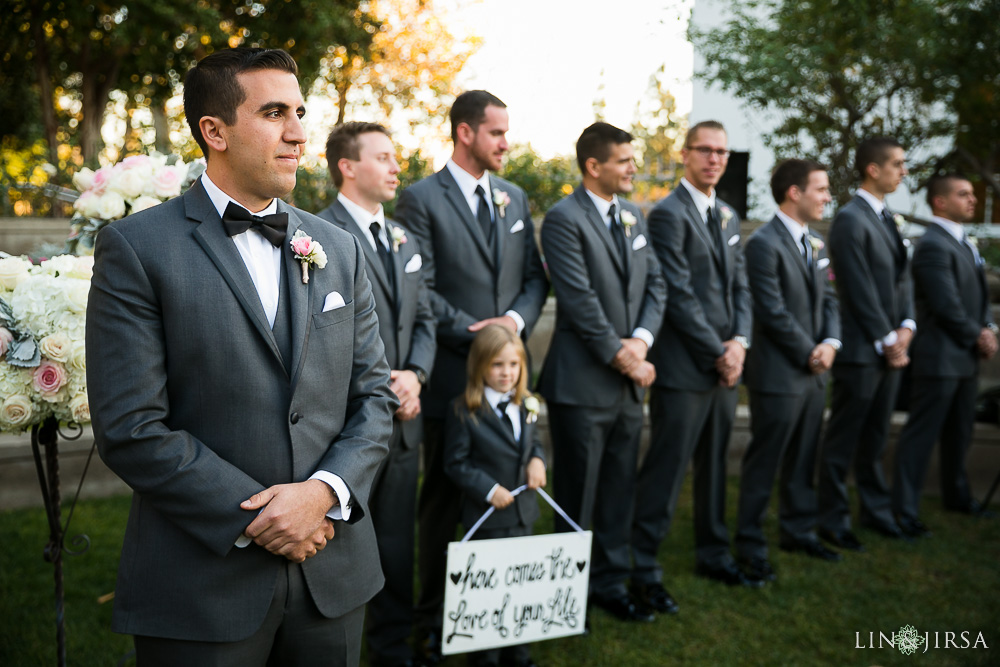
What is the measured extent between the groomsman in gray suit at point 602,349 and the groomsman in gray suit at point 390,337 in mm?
874

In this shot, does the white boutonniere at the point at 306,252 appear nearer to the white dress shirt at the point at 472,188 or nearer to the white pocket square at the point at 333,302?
the white pocket square at the point at 333,302

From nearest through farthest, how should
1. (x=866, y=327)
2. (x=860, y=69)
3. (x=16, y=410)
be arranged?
(x=16, y=410), (x=866, y=327), (x=860, y=69)

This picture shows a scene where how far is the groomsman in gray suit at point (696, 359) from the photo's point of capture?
15.9 ft

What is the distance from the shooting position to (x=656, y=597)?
15.3ft

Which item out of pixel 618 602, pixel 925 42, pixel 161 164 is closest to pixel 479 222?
pixel 161 164

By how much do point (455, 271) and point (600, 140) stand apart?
3.67ft

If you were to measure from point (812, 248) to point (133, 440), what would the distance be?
462 centimetres

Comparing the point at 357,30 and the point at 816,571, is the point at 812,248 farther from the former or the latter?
the point at 357,30

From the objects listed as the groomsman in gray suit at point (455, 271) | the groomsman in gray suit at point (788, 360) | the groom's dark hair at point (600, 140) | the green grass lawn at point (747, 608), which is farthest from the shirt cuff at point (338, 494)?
the groomsman in gray suit at point (788, 360)

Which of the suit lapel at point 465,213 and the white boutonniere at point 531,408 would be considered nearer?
the white boutonniere at point 531,408

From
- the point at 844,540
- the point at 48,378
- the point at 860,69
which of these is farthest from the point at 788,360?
the point at 860,69

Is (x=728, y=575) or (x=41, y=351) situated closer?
(x=41, y=351)

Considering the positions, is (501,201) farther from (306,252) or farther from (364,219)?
(306,252)

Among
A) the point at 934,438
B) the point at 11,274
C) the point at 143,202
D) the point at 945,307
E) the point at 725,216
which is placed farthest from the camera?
the point at 934,438
